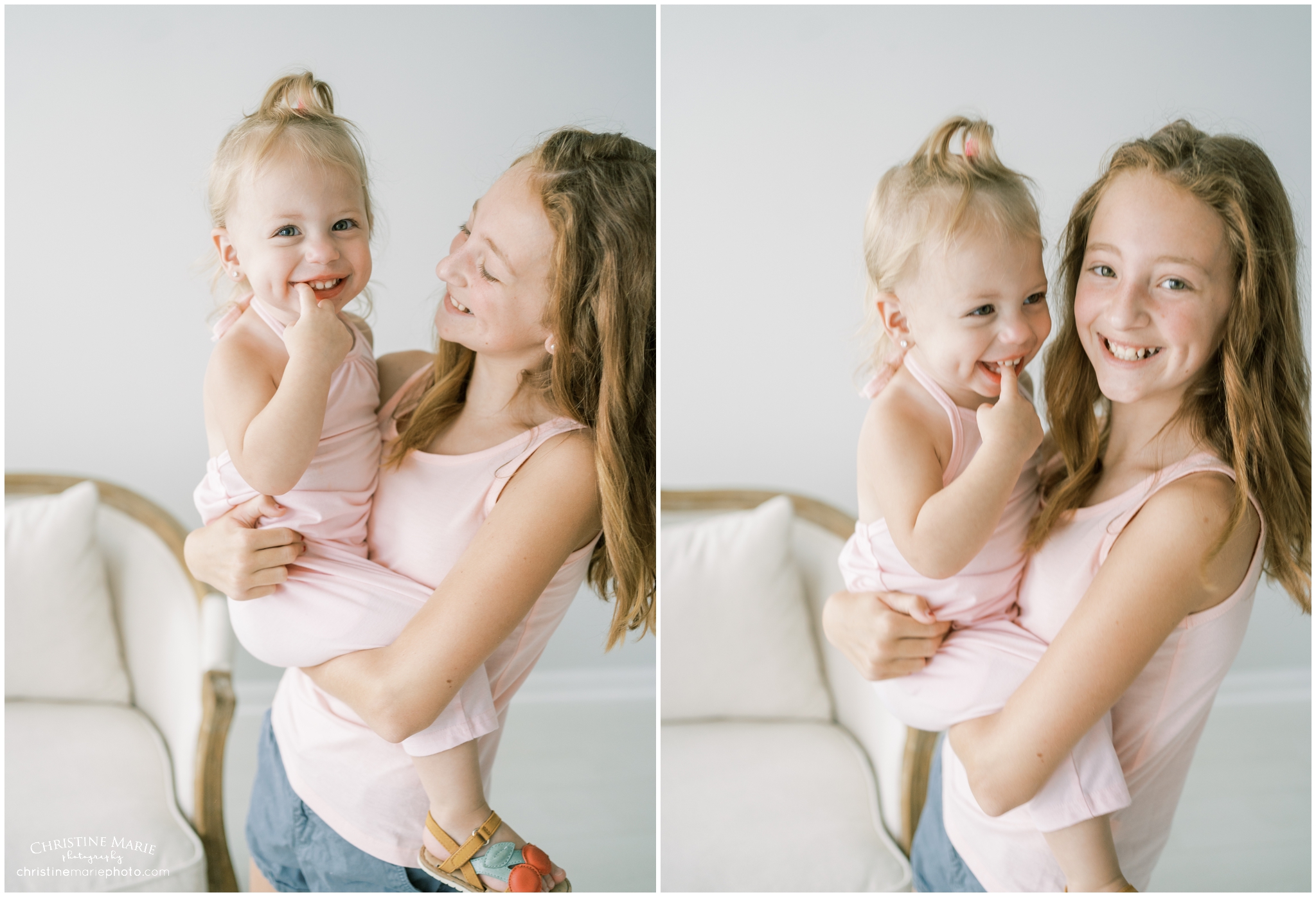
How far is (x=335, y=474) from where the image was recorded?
4.36 feet

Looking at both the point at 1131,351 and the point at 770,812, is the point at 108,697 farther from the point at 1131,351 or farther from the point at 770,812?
the point at 1131,351

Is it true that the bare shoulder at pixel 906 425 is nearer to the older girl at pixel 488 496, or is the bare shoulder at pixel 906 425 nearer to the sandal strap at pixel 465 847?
the older girl at pixel 488 496

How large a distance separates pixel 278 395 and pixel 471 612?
1.25 ft

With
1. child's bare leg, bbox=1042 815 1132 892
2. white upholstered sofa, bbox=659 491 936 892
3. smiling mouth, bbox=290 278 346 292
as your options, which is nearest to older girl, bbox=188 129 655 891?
smiling mouth, bbox=290 278 346 292

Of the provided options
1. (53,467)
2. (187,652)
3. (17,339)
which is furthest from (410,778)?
(17,339)

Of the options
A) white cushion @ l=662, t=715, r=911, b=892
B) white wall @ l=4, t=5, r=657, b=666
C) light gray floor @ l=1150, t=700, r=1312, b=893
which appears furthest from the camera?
light gray floor @ l=1150, t=700, r=1312, b=893

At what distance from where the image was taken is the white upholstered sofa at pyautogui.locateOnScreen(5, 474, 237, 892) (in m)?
1.52

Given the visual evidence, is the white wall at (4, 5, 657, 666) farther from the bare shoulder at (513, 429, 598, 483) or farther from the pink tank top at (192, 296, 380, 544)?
the bare shoulder at (513, 429, 598, 483)

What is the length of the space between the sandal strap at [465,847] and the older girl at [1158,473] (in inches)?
24.4

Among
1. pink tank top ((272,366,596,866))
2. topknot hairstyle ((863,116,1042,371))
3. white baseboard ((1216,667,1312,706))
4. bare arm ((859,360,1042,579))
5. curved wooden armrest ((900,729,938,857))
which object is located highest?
topknot hairstyle ((863,116,1042,371))

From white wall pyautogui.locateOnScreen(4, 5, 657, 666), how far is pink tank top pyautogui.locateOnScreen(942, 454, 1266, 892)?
89 cm

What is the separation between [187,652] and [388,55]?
1.04m

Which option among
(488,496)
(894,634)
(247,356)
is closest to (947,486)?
(894,634)

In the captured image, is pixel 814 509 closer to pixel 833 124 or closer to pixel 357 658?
pixel 833 124
